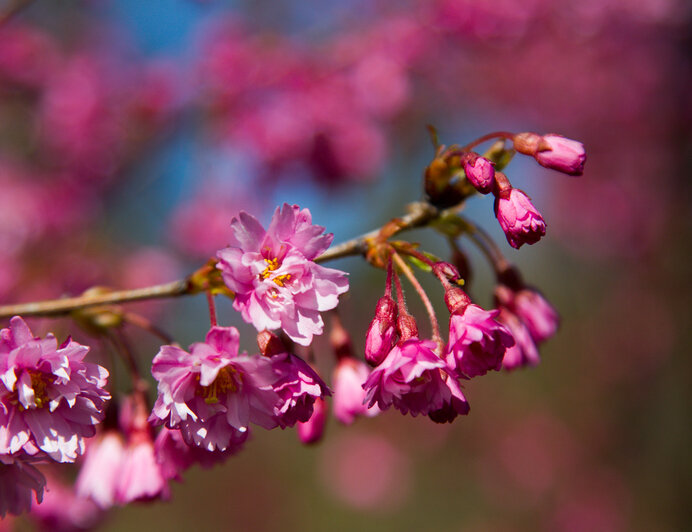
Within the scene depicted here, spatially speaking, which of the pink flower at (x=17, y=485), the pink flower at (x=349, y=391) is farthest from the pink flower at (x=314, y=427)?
the pink flower at (x=17, y=485)

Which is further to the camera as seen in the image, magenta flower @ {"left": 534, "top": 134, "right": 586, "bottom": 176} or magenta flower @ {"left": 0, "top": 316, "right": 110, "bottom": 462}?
magenta flower @ {"left": 534, "top": 134, "right": 586, "bottom": 176}

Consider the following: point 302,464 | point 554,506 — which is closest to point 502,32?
point 554,506

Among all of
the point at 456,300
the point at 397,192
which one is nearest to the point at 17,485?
the point at 456,300

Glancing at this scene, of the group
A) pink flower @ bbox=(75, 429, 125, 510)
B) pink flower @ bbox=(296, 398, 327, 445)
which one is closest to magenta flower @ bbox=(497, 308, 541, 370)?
pink flower @ bbox=(296, 398, 327, 445)

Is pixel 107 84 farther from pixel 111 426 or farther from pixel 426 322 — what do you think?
pixel 426 322

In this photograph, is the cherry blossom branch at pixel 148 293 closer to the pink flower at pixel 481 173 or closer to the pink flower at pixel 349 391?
the pink flower at pixel 481 173

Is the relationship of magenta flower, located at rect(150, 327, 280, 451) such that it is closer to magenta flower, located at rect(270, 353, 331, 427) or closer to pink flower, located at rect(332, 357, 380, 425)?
magenta flower, located at rect(270, 353, 331, 427)
